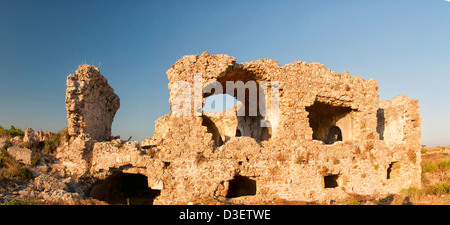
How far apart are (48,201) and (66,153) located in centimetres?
237

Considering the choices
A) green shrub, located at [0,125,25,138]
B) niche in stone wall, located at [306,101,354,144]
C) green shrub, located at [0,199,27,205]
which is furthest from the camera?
niche in stone wall, located at [306,101,354,144]

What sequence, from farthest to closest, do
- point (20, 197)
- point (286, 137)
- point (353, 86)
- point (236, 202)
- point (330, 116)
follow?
point (330, 116), point (353, 86), point (286, 137), point (236, 202), point (20, 197)

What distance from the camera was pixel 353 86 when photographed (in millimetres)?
10555

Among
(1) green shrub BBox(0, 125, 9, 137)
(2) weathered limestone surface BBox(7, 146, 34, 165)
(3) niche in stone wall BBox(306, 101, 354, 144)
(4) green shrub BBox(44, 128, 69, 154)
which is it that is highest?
(3) niche in stone wall BBox(306, 101, 354, 144)

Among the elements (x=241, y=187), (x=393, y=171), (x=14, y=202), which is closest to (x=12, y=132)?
(x=14, y=202)

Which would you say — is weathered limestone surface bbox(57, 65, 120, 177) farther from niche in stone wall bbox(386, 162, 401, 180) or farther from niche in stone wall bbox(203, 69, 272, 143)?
niche in stone wall bbox(386, 162, 401, 180)

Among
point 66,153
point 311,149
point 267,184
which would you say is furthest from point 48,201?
point 311,149

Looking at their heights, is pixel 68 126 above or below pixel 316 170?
above

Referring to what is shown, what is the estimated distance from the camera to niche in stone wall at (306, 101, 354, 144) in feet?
37.1

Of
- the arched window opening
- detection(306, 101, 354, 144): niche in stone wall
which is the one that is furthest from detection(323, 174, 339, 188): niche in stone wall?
the arched window opening

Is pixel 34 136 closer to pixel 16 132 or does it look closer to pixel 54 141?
pixel 54 141

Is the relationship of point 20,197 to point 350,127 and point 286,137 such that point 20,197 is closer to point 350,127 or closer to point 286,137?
point 286,137

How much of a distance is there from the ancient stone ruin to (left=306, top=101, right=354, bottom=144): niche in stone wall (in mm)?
87

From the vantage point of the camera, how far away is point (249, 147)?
8.40m
